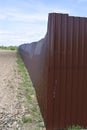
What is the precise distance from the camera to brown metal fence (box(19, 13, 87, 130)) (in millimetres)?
7543

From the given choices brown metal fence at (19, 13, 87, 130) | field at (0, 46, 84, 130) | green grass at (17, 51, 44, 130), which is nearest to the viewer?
brown metal fence at (19, 13, 87, 130)

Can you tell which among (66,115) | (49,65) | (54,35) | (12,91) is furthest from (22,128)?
(12,91)

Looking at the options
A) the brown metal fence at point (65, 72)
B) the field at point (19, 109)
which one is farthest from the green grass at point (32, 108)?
the brown metal fence at point (65, 72)

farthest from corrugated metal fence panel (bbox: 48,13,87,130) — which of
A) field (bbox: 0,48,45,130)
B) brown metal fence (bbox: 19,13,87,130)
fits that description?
field (bbox: 0,48,45,130)

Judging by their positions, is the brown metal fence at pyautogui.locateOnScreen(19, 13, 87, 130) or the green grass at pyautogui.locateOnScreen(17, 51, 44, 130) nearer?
the brown metal fence at pyautogui.locateOnScreen(19, 13, 87, 130)

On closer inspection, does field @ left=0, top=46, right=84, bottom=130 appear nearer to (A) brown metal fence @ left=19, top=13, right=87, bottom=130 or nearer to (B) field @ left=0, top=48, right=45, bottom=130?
(B) field @ left=0, top=48, right=45, bottom=130

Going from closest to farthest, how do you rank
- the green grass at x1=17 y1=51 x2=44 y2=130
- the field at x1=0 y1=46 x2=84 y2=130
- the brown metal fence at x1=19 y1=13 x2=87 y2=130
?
the brown metal fence at x1=19 y1=13 x2=87 y2=130, the field at x1=0 y1=46 x2=84 y2=130, the green grass at x1=17 y1=51 x2=44 y2=130

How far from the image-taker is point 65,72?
25.0 ft

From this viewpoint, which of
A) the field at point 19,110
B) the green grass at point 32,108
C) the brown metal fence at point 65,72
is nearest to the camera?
the brown metal fence at point 65,72

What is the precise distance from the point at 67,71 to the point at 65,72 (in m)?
0.05

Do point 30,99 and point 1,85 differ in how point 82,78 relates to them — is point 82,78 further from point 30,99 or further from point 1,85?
point 1,85

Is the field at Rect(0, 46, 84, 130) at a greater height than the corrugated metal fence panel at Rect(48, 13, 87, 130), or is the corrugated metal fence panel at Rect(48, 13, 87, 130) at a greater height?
the corrugated metal fence panel at Rect(48, 13, 87, 130)

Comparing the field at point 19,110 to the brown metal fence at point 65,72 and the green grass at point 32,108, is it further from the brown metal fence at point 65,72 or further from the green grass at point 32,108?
the brown metal fence at point 65,72

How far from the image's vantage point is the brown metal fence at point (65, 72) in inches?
297
